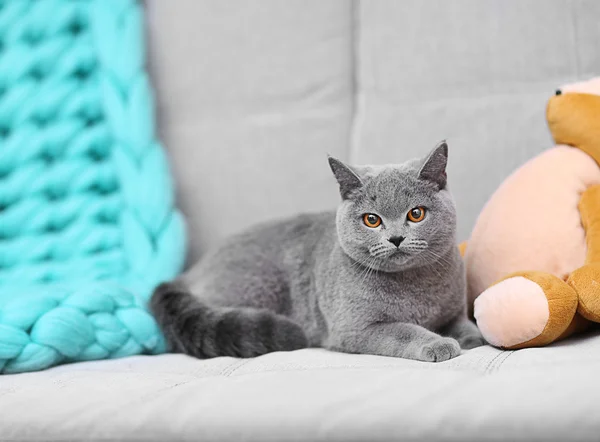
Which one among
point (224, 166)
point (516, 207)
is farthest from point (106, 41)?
point (516, 207)

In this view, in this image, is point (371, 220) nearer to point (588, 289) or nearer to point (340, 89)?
point (588, 289)

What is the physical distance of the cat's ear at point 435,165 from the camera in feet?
3.75

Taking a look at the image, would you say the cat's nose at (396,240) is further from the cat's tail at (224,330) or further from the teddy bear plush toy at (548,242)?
the cat's tail at (224,330)

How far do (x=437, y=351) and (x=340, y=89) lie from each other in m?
0.90

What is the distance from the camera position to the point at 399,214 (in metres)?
1.14

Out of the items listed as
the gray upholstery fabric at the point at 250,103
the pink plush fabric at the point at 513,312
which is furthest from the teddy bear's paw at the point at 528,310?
the gray upholstery fabric at the point at 250,103

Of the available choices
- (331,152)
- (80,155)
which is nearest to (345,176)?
(331,152)

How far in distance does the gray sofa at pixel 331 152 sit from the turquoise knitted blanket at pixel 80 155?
0.12m

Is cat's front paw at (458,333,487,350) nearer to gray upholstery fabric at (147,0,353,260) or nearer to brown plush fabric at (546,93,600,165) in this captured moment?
brown plush fabric at (546,93,600,165)

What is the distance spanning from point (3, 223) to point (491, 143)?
4.21 ft

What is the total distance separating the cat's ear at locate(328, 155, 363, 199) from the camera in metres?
1.19

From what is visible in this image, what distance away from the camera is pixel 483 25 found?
155 centimetres

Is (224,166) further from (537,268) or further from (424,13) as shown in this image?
(537,268)

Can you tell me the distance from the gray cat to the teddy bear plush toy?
8 centimetres
